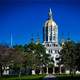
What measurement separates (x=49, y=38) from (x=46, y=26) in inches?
281

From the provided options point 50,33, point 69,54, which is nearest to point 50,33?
point 50,33

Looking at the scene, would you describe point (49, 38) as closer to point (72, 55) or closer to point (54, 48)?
point (54, 48)

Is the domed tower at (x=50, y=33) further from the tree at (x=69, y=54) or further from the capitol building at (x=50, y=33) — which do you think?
the tree at (x=69, y=54)

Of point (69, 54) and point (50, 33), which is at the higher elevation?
point (50, 33)

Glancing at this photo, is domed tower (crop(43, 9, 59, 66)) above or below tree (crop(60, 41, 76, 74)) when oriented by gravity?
above

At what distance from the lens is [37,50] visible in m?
108

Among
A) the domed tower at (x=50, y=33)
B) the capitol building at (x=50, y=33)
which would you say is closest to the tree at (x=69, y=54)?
the capitol building at (x=50, y=33)

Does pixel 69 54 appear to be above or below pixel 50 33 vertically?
below

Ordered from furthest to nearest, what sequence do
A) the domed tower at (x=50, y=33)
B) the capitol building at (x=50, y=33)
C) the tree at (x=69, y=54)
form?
1. the domed tower at (x=50, y=33)
2. the capitol building at (x=50, y=33)
3. the tree at (x=69, y=54)

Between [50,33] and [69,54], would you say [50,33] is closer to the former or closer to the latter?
[50,33]

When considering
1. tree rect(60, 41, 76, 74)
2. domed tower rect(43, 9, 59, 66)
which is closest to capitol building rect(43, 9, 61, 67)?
domed tower rect(43, 9, 59, 66)

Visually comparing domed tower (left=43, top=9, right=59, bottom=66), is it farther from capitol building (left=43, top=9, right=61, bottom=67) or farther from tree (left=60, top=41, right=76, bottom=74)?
tree (left=60, top=41, right=76, bottom=74)

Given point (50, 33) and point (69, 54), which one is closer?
point (69, 54)

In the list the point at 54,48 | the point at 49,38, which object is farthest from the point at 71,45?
the point at 49,38
